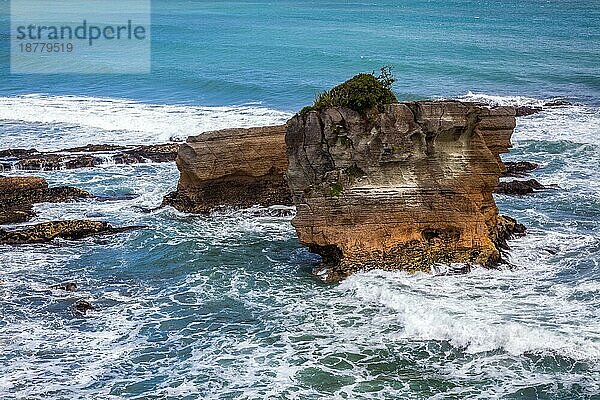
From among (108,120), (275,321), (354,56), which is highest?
(354,56)

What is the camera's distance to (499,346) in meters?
17.6

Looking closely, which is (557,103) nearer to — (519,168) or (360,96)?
(519,168)

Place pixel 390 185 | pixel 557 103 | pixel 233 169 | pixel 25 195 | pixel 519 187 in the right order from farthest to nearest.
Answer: pixel 557 103
pixel 519 187
pixel 25 195
pixel 233 169
pixel 390 185

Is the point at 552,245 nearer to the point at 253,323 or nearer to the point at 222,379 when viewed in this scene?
the point at 253,323

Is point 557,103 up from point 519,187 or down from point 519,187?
up

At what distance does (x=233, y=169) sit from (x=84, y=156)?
35.6ft

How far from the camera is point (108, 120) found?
45.7 meters

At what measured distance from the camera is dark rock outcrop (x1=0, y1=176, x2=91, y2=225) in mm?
27594

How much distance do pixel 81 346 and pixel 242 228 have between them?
8.43m

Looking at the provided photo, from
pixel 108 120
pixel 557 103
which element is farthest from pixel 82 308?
pixel 557 103

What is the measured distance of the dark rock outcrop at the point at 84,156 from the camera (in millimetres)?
34312

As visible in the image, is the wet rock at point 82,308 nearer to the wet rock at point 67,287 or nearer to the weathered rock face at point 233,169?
the wet rock at point 67,287

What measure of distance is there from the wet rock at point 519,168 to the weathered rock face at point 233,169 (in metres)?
9.27

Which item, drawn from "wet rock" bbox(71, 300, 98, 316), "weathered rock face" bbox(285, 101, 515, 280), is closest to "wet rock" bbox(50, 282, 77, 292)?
"wet rock" bbox(71, 300, 98, 316)
